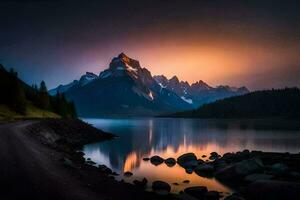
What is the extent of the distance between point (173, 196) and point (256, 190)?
6.89m

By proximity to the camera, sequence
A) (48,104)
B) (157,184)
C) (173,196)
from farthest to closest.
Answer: (48,104) → (157,184) → (173,196)

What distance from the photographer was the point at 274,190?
76.3ft

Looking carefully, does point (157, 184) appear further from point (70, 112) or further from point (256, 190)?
point (70, 112)

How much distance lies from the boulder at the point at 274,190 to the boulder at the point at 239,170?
11.5 m

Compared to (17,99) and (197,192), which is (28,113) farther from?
(197,192)

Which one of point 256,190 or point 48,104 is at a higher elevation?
point 48,104

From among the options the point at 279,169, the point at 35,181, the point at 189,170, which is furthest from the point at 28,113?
the point at 35,181

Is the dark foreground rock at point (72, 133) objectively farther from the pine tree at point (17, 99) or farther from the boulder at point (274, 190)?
the boulder at point (274, 190)

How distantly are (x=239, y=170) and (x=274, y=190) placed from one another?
14.9 m

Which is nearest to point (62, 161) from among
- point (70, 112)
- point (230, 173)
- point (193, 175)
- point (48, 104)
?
point (193, 175)

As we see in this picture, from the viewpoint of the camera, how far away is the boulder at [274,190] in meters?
22.4

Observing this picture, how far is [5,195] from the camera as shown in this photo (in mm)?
17234

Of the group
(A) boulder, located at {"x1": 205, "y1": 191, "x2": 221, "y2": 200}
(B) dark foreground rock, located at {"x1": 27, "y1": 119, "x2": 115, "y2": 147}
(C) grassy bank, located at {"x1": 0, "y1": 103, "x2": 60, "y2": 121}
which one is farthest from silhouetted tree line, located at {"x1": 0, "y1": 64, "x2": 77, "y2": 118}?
(A) boulder, located at {"x1": 205, "y1": 191, "x2": 221, "y2": 200}

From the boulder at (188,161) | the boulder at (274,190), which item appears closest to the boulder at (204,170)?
the boulder at (188,161)
